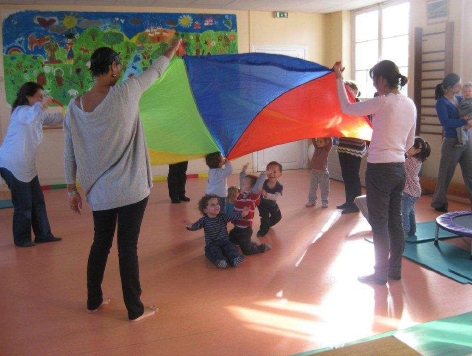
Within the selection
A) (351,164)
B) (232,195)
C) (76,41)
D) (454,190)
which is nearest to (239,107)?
(232,195)

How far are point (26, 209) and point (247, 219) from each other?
1954mm

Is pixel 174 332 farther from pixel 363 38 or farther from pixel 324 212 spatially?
pixel 363 38

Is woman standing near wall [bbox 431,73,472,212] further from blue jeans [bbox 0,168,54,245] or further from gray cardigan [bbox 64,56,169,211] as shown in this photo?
blue jeans [bbox 0,168,54,245]

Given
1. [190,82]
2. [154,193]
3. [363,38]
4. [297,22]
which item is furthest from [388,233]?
[297,22]

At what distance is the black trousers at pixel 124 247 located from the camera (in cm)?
258

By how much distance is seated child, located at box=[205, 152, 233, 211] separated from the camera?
4.01 meters

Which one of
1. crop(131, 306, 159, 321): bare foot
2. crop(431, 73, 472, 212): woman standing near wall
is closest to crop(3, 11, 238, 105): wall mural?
crop(431, 73, 472, 212): woman standing near wall

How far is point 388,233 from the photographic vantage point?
124 inches

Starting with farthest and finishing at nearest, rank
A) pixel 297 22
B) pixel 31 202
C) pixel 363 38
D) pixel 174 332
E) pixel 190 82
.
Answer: pixel 297 22
pixel 363 38
pixel 31 202
pixel 190 82
pixel 174 332

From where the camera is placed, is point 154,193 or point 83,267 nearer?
point 83,267

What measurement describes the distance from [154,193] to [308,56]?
11.9 ft

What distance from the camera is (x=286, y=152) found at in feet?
27.3

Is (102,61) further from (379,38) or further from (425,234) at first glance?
(379,38)

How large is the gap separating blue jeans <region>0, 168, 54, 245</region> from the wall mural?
3039 mm
